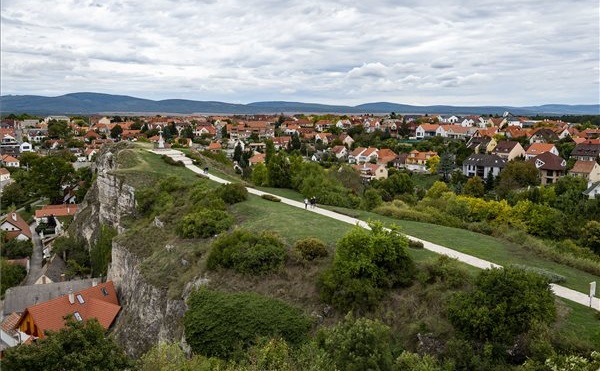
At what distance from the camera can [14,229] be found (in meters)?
48.8

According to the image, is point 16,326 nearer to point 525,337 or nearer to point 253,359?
point 253,359

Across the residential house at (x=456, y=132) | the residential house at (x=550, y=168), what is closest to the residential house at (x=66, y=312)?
the residential house at (x=550, y=168)

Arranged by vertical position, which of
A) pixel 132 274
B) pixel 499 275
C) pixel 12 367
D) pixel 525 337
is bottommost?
pixel 132 274

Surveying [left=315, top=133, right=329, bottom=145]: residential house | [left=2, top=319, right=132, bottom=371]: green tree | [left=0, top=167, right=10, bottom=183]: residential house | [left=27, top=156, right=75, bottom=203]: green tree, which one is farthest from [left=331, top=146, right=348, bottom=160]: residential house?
[left=2, top=319, right=132, bottom=371]: green tree

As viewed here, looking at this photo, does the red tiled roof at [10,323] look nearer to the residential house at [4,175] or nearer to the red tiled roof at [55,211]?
the red tiled roof at [55,211]

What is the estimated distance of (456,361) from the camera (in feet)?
42.0

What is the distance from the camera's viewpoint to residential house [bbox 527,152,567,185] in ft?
191

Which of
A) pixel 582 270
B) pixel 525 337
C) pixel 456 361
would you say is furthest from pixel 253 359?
pixel 582 270

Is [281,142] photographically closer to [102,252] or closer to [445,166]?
[445,166]

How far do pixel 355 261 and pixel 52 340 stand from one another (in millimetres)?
9501

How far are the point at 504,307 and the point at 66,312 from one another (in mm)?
21884

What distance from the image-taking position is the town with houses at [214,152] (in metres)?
26.7

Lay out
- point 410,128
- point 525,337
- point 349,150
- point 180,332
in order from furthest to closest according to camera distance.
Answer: point 410,128
point 349,150
point 180,332
point 525,337

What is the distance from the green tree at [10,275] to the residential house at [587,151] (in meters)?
64.7
